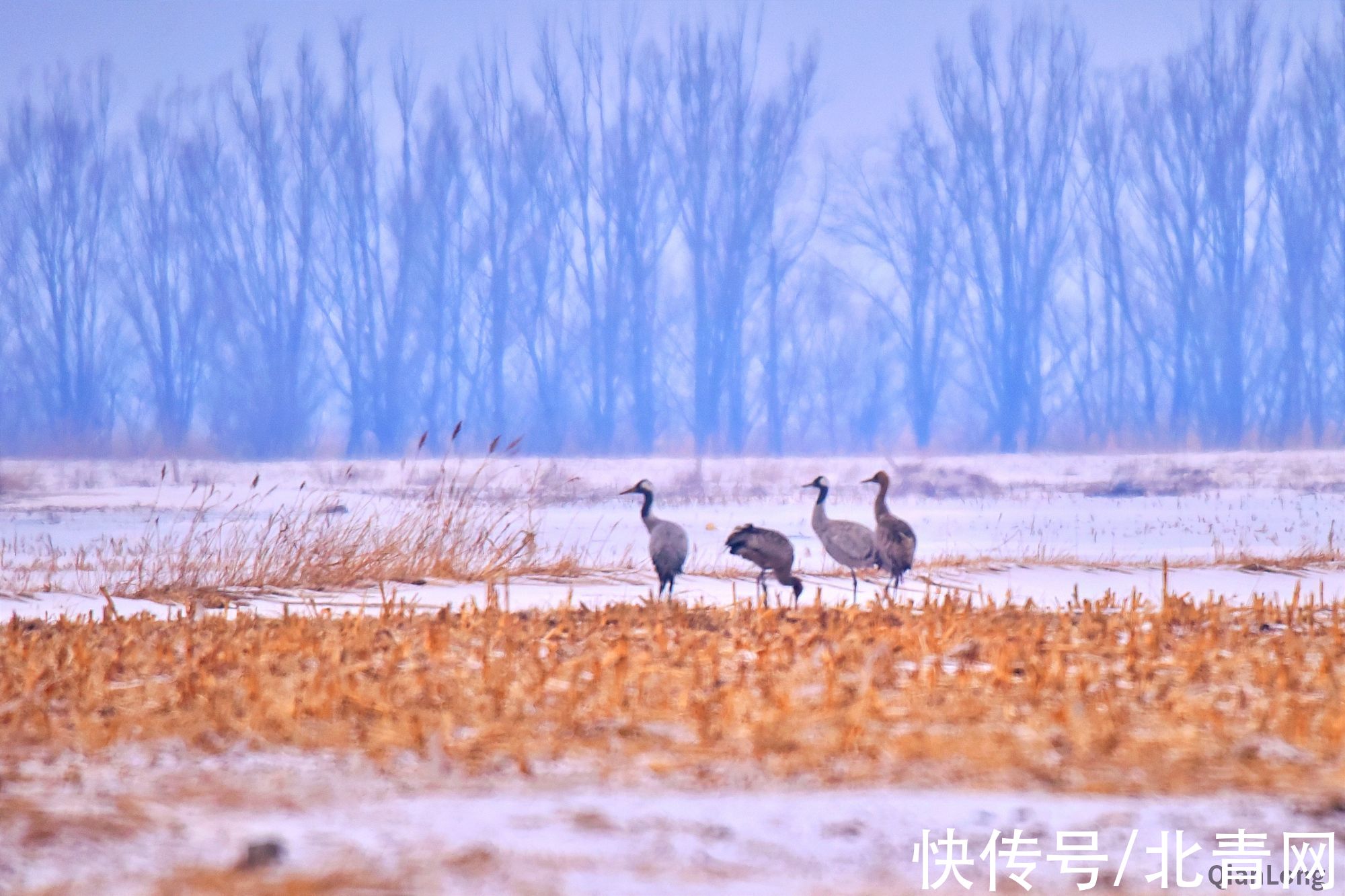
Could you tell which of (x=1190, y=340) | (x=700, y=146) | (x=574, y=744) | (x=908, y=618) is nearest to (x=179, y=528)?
(x=908, y=618)

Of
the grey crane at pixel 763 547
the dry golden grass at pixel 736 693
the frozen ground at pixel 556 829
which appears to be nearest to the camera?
the frozen ground at pixel 556 829

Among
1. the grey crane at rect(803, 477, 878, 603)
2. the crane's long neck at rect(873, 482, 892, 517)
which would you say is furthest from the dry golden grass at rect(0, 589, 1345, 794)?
the crane's long neck at rect(873, 482, 892, 517)

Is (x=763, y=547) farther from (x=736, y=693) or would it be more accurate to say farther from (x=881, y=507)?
(x=736, y=693)

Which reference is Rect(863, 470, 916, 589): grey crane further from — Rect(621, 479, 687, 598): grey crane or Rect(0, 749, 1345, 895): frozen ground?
Rect(0, 749, 1345, 895): frozen ground

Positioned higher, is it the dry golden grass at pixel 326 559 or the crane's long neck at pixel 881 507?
the crane's long neck at pixel 881 507

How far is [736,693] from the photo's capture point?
4.86 meters

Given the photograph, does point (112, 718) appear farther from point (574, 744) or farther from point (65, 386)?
point (65, 386)

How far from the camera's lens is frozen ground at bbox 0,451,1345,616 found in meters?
9.95

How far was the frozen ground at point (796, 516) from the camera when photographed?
32.6ft

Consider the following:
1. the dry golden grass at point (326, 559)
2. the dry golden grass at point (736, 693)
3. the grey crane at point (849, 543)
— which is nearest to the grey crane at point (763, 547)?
the grey crane at point (849, 543)

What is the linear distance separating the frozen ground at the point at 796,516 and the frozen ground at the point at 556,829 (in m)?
3.62

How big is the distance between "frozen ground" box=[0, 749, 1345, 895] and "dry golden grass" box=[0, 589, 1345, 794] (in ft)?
0.71

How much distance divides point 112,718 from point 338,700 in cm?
73

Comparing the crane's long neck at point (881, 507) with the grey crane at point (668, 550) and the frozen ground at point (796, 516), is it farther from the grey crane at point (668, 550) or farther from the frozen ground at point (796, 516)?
the grey crane at point (668, 550)
